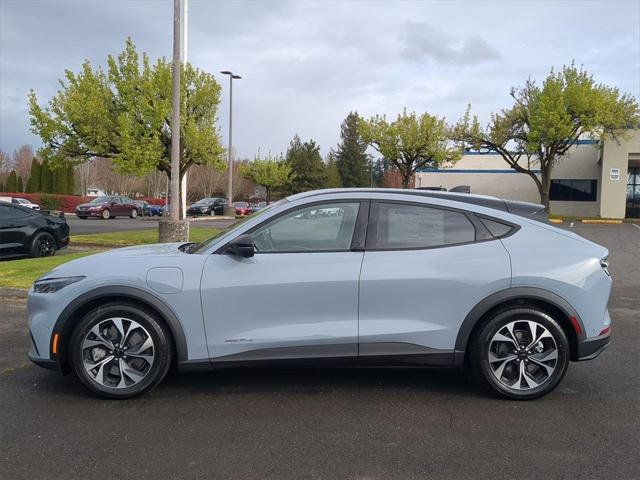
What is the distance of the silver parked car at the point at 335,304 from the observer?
4141 mm

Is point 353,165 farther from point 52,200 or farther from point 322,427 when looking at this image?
point 322,427

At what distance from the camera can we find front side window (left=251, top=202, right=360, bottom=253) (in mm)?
4289

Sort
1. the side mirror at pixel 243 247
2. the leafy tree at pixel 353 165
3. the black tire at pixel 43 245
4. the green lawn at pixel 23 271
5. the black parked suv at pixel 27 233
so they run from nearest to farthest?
the side mirror at pixel 243 247 → the green lawn at pixel 23 271 → the black parked suv at pixel 27 233 → the black tire at pixel 43 245 → the leafy tree at pixel 353 165

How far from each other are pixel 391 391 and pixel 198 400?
1539 mm

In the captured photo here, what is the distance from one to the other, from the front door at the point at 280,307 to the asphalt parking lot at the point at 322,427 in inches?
17.8

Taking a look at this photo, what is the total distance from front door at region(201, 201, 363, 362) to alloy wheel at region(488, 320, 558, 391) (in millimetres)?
1117

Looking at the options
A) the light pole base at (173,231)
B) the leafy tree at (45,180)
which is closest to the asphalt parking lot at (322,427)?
the light pole base at (173,231)

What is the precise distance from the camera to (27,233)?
12.0 m

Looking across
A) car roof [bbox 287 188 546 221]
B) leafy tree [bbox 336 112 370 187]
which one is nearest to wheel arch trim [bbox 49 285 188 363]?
car roof [bbox 287 188 546 221]

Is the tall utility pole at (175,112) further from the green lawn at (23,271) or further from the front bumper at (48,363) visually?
the front bumper at (48,363)

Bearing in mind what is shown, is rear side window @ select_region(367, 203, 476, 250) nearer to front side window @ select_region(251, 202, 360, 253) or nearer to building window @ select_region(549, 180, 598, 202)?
front side window @ select_region(251, 202, 360, 253)

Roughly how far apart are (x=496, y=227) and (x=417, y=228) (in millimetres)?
627

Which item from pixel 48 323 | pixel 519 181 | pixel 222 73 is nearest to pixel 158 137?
pixel 48 323

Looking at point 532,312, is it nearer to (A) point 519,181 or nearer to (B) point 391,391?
(B) point 391,391
